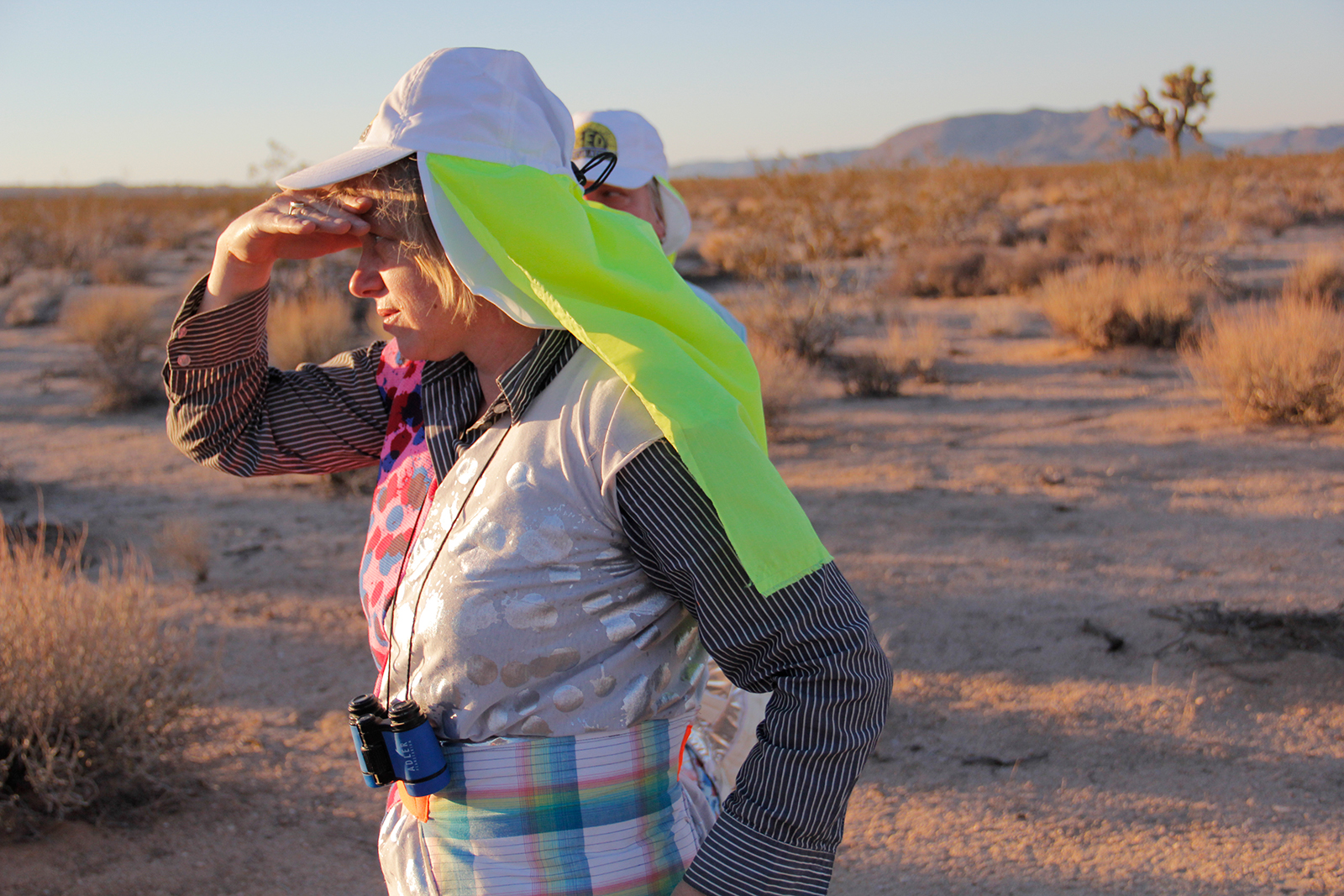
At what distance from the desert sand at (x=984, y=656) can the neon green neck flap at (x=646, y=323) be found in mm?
2411

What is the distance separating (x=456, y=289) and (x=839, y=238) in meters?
12.2

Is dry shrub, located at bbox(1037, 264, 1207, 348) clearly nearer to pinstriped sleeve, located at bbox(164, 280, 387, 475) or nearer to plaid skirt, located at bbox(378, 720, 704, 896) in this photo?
pinstriped sleeve, located at bbox(164, 280, 387, 475)

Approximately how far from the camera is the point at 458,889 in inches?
55.8

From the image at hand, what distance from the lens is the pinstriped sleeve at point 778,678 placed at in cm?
123

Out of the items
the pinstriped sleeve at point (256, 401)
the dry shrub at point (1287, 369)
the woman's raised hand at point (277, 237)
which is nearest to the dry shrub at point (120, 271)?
the dry shrub at point (1287, 369)

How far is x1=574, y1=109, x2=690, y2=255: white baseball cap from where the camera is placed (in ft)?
12.3

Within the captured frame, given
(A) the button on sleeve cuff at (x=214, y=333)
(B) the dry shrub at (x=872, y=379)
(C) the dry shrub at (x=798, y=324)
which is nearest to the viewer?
(A) the button on sleeve cuff at (x=214, y=333)

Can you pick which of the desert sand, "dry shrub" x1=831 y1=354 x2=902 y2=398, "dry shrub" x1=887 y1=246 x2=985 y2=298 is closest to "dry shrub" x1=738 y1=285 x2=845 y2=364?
"dry shrub" x1=831 y1=354 x2=902 y2=398

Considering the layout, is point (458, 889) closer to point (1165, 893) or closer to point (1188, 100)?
point (1165, 893)

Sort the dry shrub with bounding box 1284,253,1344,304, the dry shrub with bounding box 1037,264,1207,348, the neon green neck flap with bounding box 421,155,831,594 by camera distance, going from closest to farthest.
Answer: the neon green neck flap with bounding box 421,155,831,594
the dry shrub with bounding box 1037,264,1207,348
the dry shrub with bounding box 1284,253,1344,304

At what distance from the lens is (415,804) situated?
4.87ft

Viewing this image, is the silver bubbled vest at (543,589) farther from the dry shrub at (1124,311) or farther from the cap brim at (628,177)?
the dry shrub at (1124,311)

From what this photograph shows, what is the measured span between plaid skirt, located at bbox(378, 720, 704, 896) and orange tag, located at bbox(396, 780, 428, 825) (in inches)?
0.7

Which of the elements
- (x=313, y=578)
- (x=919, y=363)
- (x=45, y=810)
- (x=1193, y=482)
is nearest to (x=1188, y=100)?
(x=919, y=363)
